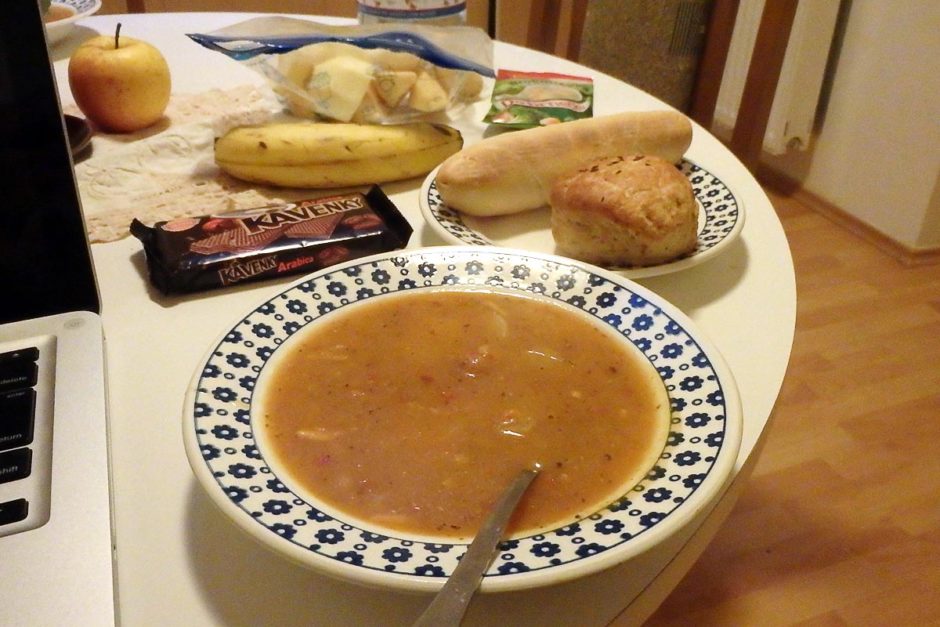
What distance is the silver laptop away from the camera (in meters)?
0.37

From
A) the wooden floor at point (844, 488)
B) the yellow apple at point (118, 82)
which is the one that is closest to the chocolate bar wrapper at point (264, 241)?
the yellow apple at point (118, 82)

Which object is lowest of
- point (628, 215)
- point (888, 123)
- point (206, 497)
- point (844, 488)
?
point (844, 488)

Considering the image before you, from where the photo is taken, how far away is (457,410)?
49 centimetres

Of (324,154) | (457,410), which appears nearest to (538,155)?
(324,154)

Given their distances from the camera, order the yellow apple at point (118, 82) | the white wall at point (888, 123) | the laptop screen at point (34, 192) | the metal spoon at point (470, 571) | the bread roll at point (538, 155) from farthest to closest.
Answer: the white wall at point (888, 123) < the yellow apple at point (118, 82) < the bread roll at point (538, 155) < the laptop screen at point (34, 192) < the metal spoon at point (470, 571)

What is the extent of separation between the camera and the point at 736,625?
122 cm

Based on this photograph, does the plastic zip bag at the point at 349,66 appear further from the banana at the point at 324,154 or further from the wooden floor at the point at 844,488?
the wooden floor at the point at 844,488

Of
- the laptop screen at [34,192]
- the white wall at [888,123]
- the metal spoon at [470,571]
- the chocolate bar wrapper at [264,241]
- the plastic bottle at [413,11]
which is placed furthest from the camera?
the white wall at [888,123]

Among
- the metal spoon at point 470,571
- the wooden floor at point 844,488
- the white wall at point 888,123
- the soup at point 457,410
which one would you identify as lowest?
the wooden floor at point 844,488

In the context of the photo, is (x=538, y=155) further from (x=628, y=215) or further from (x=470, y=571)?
(x=470, y=571)

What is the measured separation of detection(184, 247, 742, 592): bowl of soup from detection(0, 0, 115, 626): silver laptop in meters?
0.06

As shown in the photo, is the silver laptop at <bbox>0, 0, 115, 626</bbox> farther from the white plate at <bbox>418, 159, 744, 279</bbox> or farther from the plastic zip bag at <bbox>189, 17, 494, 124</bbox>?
the plastic zip bag at <bbox>189, 17, 494, 124</bbox>

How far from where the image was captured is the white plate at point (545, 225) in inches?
27.2

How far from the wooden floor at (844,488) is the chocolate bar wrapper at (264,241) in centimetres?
84
